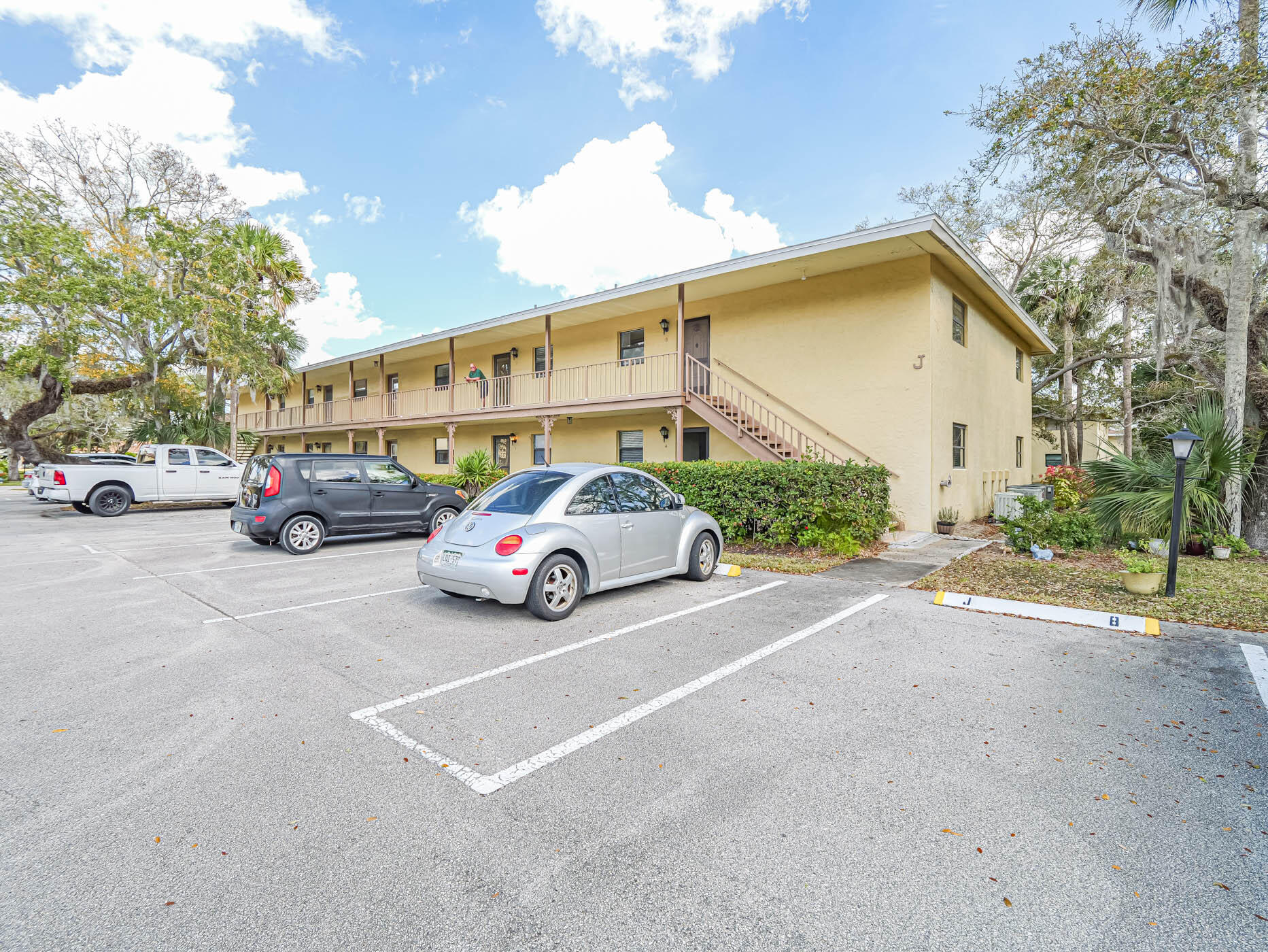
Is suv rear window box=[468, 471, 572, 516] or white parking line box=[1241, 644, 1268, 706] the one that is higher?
suv rear window box=[468, 471, 572, 516]

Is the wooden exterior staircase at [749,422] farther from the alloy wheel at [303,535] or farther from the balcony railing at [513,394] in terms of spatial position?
the alloy wheel at [303,535]

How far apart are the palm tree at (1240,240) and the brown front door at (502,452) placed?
17356mm

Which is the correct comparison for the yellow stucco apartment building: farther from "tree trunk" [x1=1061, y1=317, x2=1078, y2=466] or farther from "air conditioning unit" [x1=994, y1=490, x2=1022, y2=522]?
"tree trunk" [x1=1061, y1=317, x2=1078, y2=466]

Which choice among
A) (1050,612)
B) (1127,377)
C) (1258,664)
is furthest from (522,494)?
(1127,377)

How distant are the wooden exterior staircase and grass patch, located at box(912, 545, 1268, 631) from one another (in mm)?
3854

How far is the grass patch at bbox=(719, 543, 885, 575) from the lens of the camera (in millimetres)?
8211

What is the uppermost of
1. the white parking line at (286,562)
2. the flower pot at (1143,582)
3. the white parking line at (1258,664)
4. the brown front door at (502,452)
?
the brown front door at (502,452)

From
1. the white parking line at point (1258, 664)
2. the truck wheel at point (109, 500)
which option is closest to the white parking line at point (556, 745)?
the white parking line at point (1258, 664)

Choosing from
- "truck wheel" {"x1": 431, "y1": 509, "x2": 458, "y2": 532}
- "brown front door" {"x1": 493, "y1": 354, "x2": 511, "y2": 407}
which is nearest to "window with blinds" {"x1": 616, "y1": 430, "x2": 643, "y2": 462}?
"brown front door" {"x1": 493, "y1": 354, "x2": 511, "y2": 407}

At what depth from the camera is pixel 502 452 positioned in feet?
66.1

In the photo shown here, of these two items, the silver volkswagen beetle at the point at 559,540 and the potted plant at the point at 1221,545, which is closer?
the silver volkswagen beetle at the point at 559,540

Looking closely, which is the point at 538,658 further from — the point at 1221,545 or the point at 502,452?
the point at 502,452

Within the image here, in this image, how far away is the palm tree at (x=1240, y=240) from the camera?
324 inches

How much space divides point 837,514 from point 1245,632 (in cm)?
472
